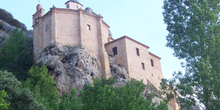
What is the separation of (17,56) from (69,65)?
731 cm

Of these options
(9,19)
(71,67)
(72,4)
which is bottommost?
(71,67)

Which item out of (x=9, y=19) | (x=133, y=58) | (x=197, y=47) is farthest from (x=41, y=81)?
(x=9, y=19)

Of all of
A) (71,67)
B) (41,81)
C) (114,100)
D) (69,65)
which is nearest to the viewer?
(114,100)

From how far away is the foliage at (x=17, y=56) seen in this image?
34.8 m

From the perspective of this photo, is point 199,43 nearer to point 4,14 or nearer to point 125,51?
point 125,51

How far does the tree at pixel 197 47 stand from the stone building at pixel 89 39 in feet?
49.1

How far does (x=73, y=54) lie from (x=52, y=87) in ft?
18.6

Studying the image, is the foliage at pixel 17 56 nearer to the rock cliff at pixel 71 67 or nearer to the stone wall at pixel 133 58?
the rock cliff at pixel 71 67

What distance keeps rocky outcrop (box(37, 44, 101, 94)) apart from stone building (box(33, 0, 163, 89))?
3.92ft

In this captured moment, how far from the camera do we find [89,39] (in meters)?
36.6

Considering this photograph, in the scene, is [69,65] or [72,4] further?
[72,4]

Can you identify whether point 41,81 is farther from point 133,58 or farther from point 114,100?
point 114,100

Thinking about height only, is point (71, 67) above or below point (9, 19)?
below

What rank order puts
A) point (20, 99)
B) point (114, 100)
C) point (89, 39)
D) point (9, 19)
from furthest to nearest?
point (9, 19) → point (89, 39) → point (20, 99) → point (114, 100)
